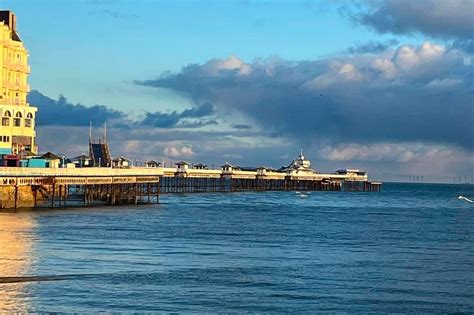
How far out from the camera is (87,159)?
124250mm

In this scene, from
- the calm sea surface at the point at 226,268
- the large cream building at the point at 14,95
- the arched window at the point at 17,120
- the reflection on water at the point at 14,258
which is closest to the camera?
the reflection on water at the point at 14,258

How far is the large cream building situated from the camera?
109 metres

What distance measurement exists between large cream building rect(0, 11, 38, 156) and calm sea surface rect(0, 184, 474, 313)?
134 feet

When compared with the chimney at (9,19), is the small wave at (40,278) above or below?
below

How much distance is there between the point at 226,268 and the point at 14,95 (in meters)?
81.2

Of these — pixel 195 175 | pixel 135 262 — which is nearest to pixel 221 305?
pixel 135 262

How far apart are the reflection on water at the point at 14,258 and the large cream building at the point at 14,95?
41010mm

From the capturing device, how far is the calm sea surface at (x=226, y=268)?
105 ft

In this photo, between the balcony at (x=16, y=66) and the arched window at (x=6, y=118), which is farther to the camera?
the balcony at (x=16, y=66)

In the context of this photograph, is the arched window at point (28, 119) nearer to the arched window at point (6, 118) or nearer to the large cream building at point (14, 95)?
the large cream building at point (14, 95)

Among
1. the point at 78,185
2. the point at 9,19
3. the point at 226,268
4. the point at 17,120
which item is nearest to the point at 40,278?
the point at 226,268

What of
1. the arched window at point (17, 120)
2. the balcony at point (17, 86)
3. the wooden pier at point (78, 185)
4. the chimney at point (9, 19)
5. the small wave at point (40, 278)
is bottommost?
the small wave at point (40, 278)

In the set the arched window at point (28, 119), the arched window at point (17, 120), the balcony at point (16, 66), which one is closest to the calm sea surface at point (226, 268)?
the arched window at point (17, 120)

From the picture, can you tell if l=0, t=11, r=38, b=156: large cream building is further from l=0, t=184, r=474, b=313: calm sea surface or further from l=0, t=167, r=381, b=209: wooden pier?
l=0, t=184, r=474, b=313: calm sea surface
